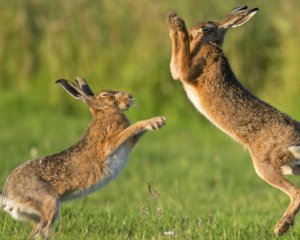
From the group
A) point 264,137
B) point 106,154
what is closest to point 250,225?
point 264,137

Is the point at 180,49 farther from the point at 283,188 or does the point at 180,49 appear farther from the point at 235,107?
the point at 283,188

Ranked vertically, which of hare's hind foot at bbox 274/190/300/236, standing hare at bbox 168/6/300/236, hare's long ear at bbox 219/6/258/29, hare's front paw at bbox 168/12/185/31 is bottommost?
hare's hind foot at bbox 274/190/300/236

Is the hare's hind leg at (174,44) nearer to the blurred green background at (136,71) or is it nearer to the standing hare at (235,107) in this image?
the standing hare at (235,107)

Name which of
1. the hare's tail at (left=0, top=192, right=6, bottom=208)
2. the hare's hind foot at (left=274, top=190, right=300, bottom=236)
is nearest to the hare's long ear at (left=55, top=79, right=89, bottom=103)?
the hare's tail at (left=0, top=192, right=6, bottom=208)

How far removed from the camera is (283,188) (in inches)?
335

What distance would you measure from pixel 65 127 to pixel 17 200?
29.7 feet

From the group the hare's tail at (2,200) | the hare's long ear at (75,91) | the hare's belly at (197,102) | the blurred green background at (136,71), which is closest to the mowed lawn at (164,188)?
the blurred green background at (136,71)

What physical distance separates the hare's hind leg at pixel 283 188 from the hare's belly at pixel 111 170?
131 centimetres

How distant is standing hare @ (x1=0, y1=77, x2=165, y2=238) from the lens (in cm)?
→ 748

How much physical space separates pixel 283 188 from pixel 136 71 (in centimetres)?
966

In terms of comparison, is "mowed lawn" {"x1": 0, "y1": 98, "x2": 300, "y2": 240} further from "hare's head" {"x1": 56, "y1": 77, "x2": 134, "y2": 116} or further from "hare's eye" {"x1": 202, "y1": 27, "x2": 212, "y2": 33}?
"hare's eye" {"x1": 202, "y1": 27, "x2": 212, "y2": 33}

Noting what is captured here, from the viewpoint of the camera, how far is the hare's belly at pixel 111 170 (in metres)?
7.91

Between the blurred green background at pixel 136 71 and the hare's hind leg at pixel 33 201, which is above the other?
the hare's hind leg at pixel 33 201

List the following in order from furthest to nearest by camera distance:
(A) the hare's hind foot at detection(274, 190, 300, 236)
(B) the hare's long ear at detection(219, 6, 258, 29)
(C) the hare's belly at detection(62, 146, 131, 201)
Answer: (B) the hare's long ear at detection(219, 6, 258, 29) < (A) the hare's hind foot at detection(274, 190, 300, 236) < (C) the hare's belly at detection(62, 146, 131, 201)
